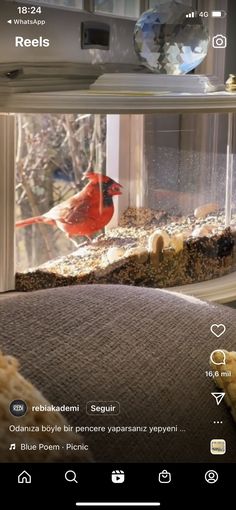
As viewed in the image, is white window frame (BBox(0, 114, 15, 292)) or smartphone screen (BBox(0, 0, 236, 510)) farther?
white window frame (BBox(0, 114, 15, 292))

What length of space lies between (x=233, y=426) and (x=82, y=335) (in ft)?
0.54

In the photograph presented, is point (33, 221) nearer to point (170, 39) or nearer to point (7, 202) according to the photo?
point (7, 202)

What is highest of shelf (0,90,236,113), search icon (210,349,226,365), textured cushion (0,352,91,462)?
shelf (0,90,236,113)

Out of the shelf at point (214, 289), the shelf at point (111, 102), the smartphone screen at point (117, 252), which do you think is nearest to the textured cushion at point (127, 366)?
the smartphone screen at point (117, 252)

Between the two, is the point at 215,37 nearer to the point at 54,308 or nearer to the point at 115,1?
the point at 115,1

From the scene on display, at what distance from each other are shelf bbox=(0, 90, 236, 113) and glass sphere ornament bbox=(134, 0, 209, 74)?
4 centimetres

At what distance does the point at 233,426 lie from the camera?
0.86 meters

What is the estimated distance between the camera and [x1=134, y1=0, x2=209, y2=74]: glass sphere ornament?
91 cm

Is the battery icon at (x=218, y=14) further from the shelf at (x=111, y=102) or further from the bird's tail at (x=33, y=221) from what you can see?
the bird's tail at (x=33, y=221)

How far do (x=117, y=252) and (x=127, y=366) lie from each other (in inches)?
8.3

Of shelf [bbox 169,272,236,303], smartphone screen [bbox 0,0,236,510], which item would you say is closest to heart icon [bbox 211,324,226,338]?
smartphone screen [bbox 0,0,236,510]

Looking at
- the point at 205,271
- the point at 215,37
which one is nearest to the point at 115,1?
the point at 215,37

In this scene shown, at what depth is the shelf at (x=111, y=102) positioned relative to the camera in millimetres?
958
